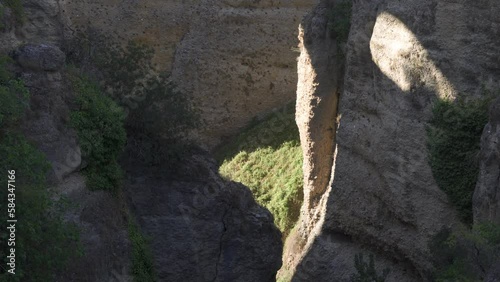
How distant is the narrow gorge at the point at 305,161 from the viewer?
14440 millimetres

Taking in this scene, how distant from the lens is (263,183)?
84.6 ft

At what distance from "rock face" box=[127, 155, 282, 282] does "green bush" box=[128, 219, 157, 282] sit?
1.19 feet

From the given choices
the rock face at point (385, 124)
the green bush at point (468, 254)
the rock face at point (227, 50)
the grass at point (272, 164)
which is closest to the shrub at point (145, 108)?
the rock face at point (385, 124)

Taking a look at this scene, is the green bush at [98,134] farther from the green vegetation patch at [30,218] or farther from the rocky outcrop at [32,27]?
the green vegetation patch at [30,218]

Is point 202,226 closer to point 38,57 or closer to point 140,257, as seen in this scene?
point 140,257

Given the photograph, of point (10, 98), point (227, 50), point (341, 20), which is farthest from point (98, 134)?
point (227, 50)

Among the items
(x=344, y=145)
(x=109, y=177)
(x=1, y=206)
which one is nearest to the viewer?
(x=1, y=206)

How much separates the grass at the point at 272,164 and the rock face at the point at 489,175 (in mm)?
7809

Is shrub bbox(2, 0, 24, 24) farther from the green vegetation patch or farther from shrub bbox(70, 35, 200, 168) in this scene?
the green vegetation patch

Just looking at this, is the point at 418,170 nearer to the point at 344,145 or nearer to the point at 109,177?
the point at 344,145

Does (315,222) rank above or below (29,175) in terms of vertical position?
below

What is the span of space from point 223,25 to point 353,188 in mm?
9767

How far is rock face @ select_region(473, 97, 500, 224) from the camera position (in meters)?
15.8

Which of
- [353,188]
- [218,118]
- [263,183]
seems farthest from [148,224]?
[218,118]
